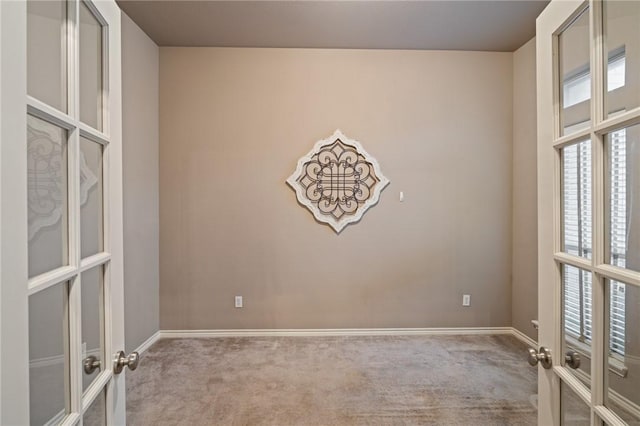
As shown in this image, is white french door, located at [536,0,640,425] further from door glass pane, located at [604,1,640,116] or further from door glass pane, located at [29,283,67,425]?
door glass pane, located at [29,283,67,425]

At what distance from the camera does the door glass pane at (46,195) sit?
63 cm

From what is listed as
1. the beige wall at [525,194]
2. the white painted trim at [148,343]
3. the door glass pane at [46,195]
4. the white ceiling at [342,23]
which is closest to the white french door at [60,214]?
the door glass pane at [46,195]

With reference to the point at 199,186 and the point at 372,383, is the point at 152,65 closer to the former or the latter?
the point at 199,186

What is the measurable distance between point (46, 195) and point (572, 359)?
139cm

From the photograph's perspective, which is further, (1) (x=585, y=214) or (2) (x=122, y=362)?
(2) (x=122, y=362)

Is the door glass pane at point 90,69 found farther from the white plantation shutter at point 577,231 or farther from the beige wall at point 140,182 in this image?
the beige wall at point 140,182

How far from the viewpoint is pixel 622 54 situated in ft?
2.45

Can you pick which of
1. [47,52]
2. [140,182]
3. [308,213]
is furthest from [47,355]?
[308,213]

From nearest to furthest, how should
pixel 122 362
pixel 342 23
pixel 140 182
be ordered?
1. pixel 122 362
2. pixel 342 23
3. pixel 140 182

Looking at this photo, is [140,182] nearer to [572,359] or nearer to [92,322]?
[92,322]

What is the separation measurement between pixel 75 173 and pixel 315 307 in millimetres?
2723

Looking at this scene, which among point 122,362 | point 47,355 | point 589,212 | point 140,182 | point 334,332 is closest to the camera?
point 47,355

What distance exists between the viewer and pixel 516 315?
3.22 metres

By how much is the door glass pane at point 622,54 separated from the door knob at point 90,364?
1429mm
